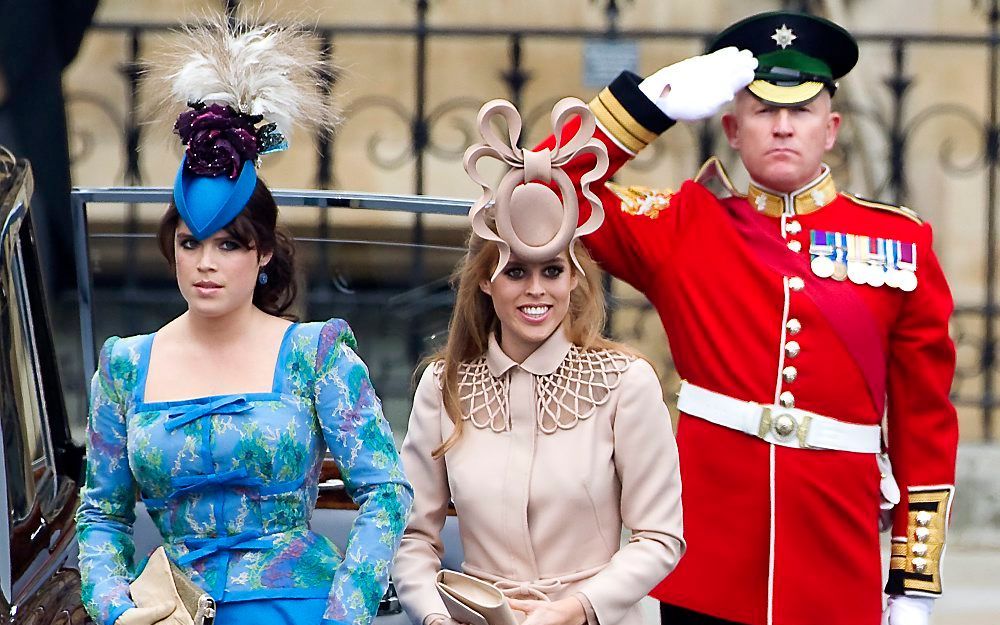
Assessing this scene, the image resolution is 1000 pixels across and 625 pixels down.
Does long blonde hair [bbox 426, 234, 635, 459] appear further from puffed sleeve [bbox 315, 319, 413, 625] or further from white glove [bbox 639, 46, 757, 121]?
white glove [bbox 639, 46, 757, 121]

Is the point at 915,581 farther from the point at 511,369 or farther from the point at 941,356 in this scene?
the point at 511,369

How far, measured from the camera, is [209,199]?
3.11 metres

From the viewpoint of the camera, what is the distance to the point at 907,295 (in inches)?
151

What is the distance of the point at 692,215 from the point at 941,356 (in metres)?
0.57

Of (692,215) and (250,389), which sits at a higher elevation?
(692,215)

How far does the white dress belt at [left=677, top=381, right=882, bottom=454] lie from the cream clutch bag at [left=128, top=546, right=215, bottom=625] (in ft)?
4.08

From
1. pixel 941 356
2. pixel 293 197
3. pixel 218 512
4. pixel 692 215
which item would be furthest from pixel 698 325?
pixel 218 512

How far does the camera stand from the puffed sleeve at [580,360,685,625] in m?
3.21

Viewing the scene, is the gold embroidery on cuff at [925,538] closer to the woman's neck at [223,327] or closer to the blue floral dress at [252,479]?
the blue floral dress at [252,479]

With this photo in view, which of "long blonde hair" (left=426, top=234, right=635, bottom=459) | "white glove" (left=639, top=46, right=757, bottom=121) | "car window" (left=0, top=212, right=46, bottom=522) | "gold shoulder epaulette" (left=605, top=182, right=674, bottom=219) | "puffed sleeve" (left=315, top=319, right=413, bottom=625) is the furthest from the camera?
"gold shoulder epaulette" (left=605, top=182, right=674, bottom=219)

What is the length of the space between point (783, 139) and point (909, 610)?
3.19 feet

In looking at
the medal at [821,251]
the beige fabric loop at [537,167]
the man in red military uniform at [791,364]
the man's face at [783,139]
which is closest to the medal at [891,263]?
the man in red military uniform at [791,364]

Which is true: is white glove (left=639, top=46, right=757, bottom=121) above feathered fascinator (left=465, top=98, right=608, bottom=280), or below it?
above

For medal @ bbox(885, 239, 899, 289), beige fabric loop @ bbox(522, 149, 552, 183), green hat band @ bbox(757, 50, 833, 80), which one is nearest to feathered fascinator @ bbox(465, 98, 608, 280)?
beige fabric loop @ bbox(522, 149, 552, 183)
